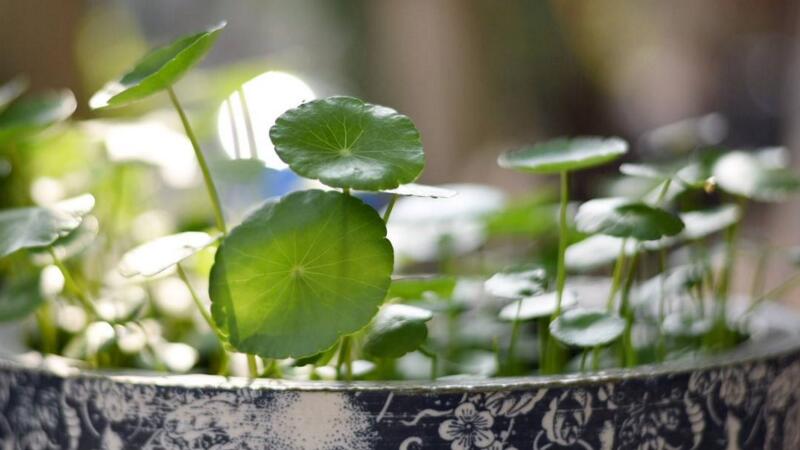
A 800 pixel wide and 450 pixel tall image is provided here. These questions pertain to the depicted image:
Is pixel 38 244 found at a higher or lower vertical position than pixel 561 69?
higher

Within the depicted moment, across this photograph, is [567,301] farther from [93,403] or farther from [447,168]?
[447,168]

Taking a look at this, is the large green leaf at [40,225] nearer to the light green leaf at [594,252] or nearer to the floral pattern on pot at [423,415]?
the floral pattern on pot at [423,415]

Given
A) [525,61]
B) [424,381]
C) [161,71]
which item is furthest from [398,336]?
[525,61]

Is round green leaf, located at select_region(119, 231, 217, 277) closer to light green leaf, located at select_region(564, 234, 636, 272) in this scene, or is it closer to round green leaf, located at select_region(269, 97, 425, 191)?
round green leaf, located at select_region(269, 97, 425, 191)

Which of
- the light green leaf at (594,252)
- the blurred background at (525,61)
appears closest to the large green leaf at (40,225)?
the light green leaf at (594,252)

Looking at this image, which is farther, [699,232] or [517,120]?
[517,120]

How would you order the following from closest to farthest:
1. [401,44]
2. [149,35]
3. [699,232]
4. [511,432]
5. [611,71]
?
[511,432]
[699,232]
[149,35]
[401,44]
[611,71]

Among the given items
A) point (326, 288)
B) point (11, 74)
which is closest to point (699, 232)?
point (326, 288)
